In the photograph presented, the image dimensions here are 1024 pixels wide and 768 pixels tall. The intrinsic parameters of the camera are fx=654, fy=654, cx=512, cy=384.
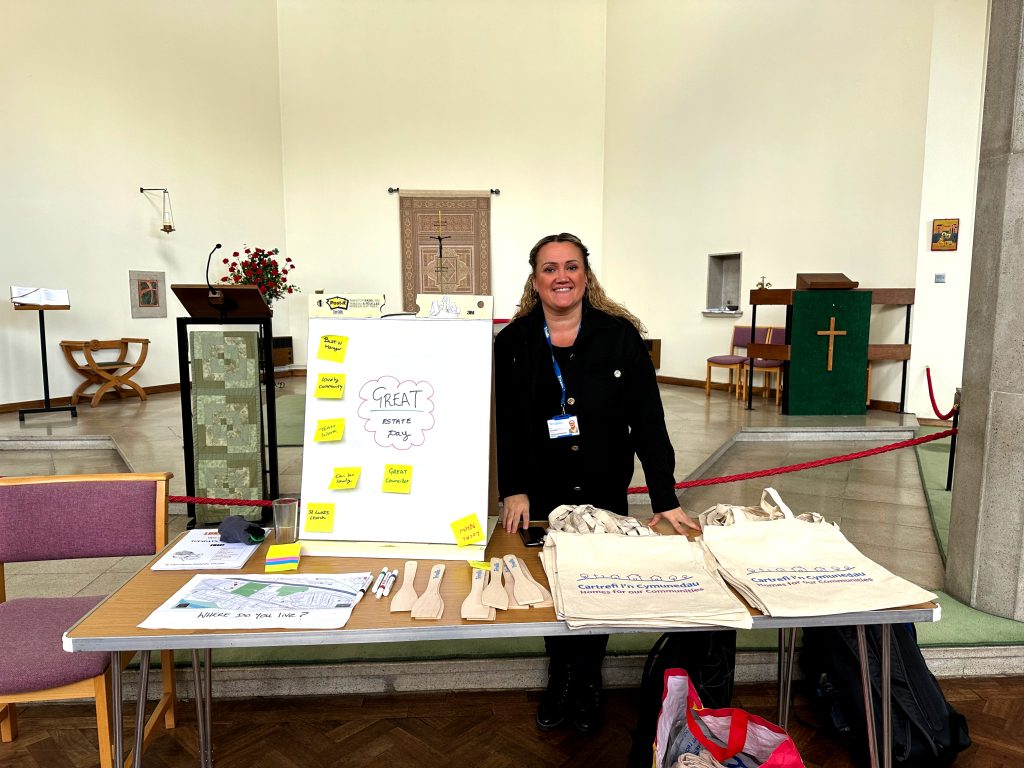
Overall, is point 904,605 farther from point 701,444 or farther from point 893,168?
point 893,168

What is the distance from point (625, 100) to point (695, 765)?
10486 millimetres

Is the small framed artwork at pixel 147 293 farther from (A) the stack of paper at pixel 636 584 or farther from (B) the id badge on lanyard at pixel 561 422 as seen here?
(A) the stack of paper at pixel 636 584

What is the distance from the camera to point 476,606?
1.24 m

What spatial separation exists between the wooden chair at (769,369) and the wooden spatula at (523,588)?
6928 mm

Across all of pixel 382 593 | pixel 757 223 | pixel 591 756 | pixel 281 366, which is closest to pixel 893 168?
pixel 757 223

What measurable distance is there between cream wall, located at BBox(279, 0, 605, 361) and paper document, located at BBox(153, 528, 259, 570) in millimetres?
9377

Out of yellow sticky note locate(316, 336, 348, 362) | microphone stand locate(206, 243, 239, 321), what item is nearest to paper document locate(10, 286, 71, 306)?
microphone stand locate(206, 243, 239, 321)

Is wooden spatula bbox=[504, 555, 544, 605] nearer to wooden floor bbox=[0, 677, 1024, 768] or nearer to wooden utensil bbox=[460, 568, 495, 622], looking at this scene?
wooden utensil bbox=[460, 568, 495, 622]

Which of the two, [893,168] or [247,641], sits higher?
[893,168]

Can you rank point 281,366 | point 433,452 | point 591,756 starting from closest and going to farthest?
point 433,452 < point 591,756 < point 281,366

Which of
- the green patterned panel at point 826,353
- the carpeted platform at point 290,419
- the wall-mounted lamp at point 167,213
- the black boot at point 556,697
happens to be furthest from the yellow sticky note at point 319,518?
the wall-mounted lamp at point 167,213

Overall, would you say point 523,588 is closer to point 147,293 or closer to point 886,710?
point 886,710

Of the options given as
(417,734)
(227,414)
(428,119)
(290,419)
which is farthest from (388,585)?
(428,119)

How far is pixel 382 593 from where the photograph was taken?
1.32m
